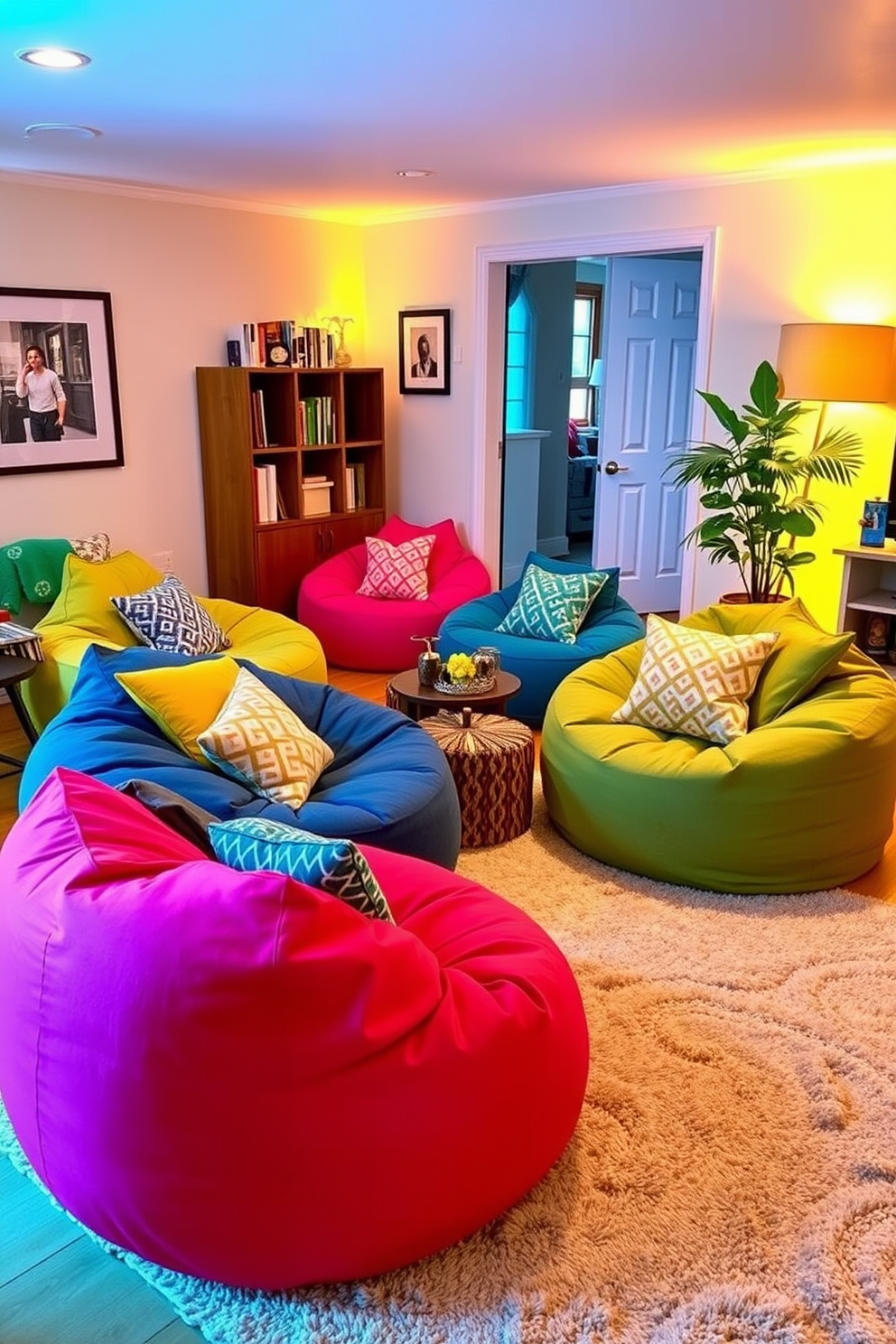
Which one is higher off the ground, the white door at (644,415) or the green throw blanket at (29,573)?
the white door at (644,415)

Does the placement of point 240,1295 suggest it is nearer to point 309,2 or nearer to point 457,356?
point 309,2

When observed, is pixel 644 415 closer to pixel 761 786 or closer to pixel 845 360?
pixel 845 360

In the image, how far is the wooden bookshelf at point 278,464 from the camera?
215 inches

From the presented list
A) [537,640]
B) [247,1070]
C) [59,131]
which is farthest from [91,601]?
[247,1070]

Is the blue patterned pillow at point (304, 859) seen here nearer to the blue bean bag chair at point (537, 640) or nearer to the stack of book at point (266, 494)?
the blue bean bag chair at point (537, 640)

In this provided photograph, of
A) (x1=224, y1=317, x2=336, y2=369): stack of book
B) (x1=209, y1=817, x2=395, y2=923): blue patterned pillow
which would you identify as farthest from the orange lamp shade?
(x1=209, y1=817, x2=395, y2=923): blue patterned pillow

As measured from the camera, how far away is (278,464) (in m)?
5.84

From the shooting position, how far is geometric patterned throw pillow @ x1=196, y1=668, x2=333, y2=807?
278 centimetres

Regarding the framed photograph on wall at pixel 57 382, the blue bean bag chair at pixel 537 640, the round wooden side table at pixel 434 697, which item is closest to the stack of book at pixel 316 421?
the framed photograph on wall at pixel 57 382

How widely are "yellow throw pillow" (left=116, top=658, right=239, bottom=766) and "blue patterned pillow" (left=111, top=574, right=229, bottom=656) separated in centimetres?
124

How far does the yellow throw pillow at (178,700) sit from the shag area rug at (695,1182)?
110 centimetres

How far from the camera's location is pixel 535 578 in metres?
4.80

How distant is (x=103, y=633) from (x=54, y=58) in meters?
2.14

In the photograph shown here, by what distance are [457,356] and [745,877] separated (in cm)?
391
